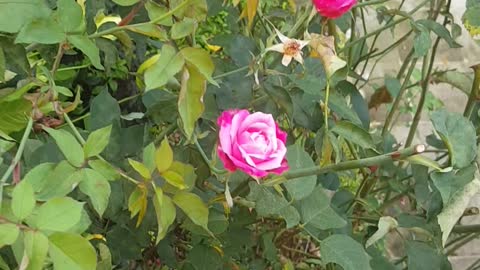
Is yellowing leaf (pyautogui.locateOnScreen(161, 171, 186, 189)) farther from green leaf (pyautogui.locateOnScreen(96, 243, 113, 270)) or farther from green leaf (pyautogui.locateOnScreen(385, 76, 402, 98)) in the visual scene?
green leaf (pyautogui.locateOnScreen(385, 76, 402, 98))

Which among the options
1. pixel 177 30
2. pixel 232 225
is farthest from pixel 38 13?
pixel 232 225

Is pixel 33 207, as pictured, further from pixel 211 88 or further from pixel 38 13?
pixel 211 88

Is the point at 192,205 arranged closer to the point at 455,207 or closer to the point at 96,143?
the point at 96,143

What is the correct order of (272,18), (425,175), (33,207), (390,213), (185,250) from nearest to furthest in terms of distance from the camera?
1. (33,207)
2. (425,175)
3. (185,250)
4. (272,18)
5. (390,213)

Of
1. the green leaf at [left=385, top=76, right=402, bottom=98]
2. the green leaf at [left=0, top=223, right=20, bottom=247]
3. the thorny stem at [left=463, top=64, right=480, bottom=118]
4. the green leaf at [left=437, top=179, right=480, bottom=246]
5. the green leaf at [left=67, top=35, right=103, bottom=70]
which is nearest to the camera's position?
the green leaf at [left=0, top=223, right=20, bottom=247]

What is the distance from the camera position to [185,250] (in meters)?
1.49

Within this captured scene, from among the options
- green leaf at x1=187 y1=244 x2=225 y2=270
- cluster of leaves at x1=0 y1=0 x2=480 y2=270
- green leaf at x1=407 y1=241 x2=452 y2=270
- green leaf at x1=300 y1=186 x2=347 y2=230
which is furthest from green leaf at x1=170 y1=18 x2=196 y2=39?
green leaf at x1=407 y1=241 x2=452 y2=270

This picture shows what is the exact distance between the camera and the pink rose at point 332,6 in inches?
39.6

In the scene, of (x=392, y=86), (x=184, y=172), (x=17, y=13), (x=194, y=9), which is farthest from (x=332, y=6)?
(x=392, y=86)

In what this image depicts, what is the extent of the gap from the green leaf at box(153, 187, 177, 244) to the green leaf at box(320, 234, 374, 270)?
284 millimetres

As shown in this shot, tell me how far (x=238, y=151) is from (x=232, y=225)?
0.41 meters

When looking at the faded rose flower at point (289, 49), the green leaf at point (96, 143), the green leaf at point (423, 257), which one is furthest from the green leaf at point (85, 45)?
the green leaf at point (423, 257)

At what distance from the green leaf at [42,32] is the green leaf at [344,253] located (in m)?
0.49

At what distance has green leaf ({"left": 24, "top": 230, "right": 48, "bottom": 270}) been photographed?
70 centimetres
